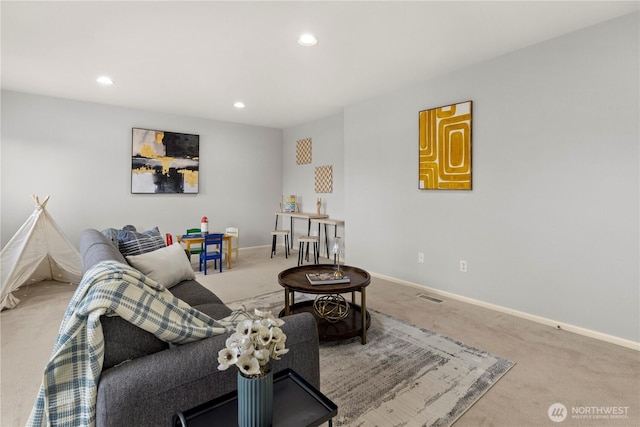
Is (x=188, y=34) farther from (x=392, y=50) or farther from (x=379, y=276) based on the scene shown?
(x=379, y=276)

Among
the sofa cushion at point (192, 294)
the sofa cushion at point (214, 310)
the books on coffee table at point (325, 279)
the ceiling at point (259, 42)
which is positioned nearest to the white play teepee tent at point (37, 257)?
the ceiling at point (259, 42)

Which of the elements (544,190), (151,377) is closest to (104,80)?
(151,377)

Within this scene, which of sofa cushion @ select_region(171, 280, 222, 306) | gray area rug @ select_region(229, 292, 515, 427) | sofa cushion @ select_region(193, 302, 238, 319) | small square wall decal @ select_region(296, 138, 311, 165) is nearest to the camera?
gray area rug @ select_region(229, 292, 515, 427)

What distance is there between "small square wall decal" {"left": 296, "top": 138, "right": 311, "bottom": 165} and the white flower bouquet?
5.18m

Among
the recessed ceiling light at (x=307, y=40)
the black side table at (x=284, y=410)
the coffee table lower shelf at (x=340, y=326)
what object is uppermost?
the recessed ceiling light at (x=307, y=40)

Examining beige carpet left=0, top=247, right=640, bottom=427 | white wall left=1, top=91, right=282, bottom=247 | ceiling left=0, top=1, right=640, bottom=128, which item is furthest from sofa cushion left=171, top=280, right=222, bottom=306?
white wall left=1, top=91, right=282, bottom=247

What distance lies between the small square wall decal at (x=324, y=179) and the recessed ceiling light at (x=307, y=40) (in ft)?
9.16

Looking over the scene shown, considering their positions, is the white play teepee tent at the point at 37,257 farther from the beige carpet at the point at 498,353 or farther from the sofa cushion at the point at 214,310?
the sofa cushion at the point at 214,310

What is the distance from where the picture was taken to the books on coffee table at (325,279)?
2445 millimetres

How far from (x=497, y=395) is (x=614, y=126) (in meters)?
2.21

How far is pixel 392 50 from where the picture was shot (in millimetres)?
2887

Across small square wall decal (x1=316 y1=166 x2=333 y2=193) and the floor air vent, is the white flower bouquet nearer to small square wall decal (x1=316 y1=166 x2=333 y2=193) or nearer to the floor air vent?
the floor air vent

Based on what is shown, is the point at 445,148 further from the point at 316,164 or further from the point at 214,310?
the point at 214,310

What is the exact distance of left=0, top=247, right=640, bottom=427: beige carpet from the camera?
168 cm
